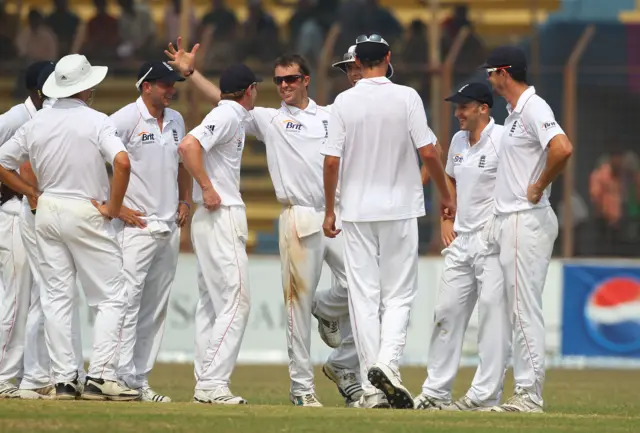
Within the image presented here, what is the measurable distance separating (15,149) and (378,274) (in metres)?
2.75

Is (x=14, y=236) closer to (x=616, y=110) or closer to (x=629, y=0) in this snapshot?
(x=616, y=110)

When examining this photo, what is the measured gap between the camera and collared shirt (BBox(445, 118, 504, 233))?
1034 cm

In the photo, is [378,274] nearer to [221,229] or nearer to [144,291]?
[221,229]

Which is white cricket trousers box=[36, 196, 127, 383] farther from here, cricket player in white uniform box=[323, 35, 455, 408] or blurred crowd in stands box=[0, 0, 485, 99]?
blurred crowd in stands box=[0, 0, 485, 99]

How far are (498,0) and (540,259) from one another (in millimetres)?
11975

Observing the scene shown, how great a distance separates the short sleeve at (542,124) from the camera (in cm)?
954

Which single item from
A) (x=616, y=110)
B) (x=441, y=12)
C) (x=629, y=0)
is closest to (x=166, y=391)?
(x=616, y=110)

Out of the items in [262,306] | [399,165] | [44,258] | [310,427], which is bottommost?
[262,306]

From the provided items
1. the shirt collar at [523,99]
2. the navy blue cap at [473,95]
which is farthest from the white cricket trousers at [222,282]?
the shirt collar at [523,99]

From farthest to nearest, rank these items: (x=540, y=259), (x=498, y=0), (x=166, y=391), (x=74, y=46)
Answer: (x=498, y=0), (x=74, y=46), (x=166, y=391), (x=540, y=259)

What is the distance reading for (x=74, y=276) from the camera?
991 centimetres

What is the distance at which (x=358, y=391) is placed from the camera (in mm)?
10578

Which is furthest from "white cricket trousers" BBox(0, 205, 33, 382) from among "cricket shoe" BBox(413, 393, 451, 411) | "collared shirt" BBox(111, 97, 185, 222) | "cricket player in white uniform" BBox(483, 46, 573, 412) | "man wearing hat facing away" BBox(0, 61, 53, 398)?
"cricket player in white uniform" BBox(483, 46, 573, 412)

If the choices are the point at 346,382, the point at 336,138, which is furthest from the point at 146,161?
the point at 346,382
